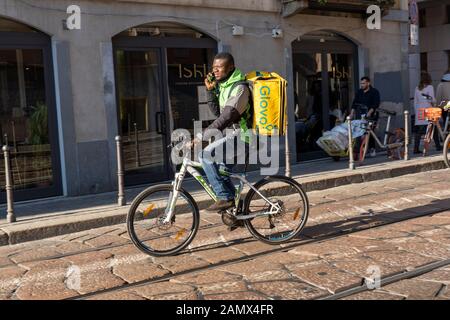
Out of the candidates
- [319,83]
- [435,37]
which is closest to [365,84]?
[319,83]

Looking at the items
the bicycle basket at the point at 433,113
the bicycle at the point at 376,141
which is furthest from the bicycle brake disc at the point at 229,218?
the bicycle basket at the point at 433,113

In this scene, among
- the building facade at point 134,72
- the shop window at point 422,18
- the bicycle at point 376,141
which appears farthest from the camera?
the shop window at point 422,18

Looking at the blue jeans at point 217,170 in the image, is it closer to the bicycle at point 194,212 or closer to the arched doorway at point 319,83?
the bicycle at point 194,212

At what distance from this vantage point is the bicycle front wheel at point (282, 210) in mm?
5805

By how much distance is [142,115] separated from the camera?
10609 millimetres

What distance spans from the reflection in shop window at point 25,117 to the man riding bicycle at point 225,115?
14.9 ft

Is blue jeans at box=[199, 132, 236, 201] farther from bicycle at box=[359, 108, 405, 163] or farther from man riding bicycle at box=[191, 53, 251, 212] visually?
bicycle at box=[359, 108, 405, 163]

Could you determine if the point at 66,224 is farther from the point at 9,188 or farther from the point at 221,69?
the point at 221,69

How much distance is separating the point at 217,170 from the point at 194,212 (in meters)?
0.47
